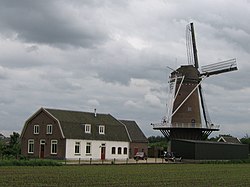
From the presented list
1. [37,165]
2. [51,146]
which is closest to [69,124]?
[51,146]

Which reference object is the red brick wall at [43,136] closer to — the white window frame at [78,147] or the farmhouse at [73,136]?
the farmhouse at [73,136]

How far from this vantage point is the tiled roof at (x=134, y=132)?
6862 cm

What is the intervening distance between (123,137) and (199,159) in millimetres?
9855

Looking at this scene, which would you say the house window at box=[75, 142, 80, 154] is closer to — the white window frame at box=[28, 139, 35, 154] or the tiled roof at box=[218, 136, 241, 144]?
the white window frame at box=[28, 139, 35, 154]

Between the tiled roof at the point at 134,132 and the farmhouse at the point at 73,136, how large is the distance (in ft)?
8.08

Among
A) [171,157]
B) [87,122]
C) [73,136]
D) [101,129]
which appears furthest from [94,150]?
[171,157]

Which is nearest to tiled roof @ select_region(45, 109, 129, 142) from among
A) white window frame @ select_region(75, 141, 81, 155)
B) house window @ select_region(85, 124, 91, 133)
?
house window @ select_region(85, 124, 91, 133)

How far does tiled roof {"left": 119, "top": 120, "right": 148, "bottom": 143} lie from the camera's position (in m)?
68.6

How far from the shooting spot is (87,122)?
202ft

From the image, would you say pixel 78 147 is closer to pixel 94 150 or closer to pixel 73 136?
pixel 73 136

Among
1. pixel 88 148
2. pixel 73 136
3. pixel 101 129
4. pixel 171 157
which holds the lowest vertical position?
pixel 171 157

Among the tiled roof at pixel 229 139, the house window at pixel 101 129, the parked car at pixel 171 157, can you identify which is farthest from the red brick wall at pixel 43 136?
the tiled roof at pixel 229 139

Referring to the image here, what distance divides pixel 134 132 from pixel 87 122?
34.9 ft

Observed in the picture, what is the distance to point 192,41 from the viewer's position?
71.2 m
